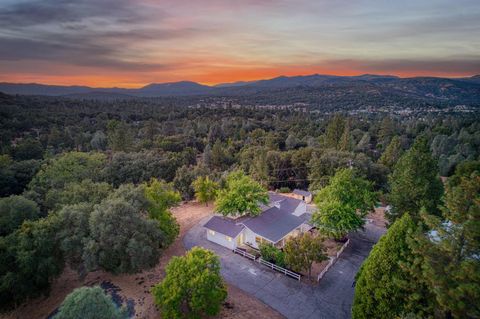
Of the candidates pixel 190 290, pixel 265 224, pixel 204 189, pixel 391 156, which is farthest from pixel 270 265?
pixel 391 156

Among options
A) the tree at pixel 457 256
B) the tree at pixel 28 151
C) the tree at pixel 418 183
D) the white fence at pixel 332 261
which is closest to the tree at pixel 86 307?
the tree at pixel 457 256

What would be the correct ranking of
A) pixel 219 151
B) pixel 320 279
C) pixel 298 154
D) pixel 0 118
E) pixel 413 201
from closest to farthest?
pixel 320 279 < pixel 413 201 < pixel 298 154 < pixel 219 151 < pixel 0 118

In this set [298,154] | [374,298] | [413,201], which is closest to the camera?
[374,298]

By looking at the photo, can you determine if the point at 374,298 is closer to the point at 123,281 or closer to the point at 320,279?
the point at 320,279

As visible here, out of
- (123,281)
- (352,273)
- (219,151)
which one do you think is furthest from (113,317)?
(219,151)

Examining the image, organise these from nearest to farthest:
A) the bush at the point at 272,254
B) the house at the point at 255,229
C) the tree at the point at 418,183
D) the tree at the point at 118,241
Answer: the tree at the point at 118,241 < the tree at the point at 418,183 < the bush at the point at 272,254 < the house at the point at 255,229

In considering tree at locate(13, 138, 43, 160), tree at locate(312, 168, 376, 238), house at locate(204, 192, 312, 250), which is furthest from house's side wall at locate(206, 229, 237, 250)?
tree at locate(13, 138, 43, 160)

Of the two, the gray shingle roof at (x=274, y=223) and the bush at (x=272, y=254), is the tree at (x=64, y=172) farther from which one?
the bush at (x=272, y=254)
